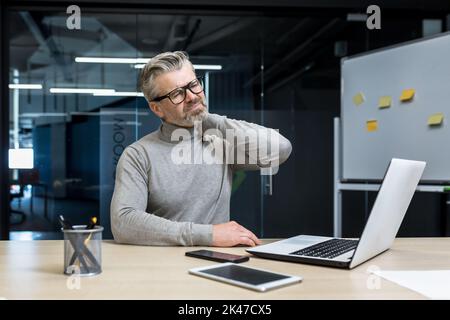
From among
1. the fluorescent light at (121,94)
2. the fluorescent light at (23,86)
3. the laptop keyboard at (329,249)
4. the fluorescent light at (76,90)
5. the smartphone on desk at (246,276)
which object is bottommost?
the smartphone on desk at (246,276)

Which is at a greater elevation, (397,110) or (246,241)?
(397,110)

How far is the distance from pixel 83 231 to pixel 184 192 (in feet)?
2.37

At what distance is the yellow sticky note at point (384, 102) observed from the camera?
2798 mm

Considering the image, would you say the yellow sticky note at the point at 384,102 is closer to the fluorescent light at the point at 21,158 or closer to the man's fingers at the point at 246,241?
→ the man's fingers at the point at 246,241

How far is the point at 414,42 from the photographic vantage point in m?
2.67

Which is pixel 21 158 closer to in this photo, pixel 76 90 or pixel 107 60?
pixel 76 90

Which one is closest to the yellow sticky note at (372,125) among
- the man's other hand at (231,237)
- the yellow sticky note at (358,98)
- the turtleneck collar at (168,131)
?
the yellow sticky note at (358,98)

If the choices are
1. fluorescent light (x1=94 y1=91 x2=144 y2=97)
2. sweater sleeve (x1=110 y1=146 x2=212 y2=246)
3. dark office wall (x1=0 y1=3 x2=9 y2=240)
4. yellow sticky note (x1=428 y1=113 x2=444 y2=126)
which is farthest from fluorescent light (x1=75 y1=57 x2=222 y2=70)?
sweater sleeve (x1=110 y1=146 x2=212 y2=246)

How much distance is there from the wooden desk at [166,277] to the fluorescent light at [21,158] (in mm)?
2261

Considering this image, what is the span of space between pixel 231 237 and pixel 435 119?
1.87 metres

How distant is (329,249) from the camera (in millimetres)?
1097

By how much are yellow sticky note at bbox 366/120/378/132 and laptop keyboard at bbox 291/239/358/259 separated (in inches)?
72.4

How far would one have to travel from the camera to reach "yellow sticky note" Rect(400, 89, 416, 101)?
2.65m

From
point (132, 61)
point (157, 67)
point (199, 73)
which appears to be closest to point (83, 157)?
point (132, 61)
